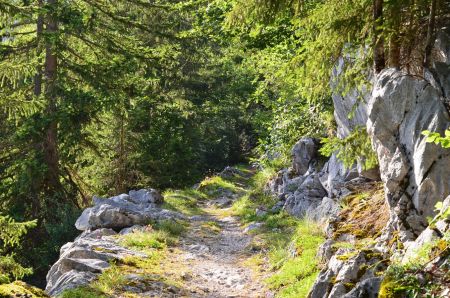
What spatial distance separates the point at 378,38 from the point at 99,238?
29.0ft

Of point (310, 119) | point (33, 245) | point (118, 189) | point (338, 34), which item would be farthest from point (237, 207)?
point (338, 34)

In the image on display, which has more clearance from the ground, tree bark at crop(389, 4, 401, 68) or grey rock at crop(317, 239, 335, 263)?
tree bark at crop(389, 4, 401, 68)

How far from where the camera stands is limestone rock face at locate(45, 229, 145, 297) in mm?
8094

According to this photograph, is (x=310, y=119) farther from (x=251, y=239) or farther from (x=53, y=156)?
(x=53, y=156)

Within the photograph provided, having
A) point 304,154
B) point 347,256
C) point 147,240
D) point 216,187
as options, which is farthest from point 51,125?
point 347,256

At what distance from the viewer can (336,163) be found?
11.8 meters

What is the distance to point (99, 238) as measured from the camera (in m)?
12.2

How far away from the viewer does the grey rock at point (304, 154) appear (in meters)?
15.2

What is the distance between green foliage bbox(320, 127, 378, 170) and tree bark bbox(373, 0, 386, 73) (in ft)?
3.45

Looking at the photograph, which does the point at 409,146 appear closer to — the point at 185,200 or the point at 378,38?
the point at 378,38

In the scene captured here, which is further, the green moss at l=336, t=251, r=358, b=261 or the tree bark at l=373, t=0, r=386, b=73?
the tree bark at l=373, t=0, r=386, b=73

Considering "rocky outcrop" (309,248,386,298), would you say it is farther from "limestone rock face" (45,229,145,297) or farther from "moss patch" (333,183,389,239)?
"limestone rock face" (45,229,145,297)

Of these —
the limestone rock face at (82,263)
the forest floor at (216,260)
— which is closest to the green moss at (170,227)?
the forest floor at (216,260)

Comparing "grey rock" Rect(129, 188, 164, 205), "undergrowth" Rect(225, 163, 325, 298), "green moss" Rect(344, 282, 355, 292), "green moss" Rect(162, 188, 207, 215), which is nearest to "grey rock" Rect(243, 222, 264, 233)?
"undergrowth" Rect(225, 163, 325, 298)
